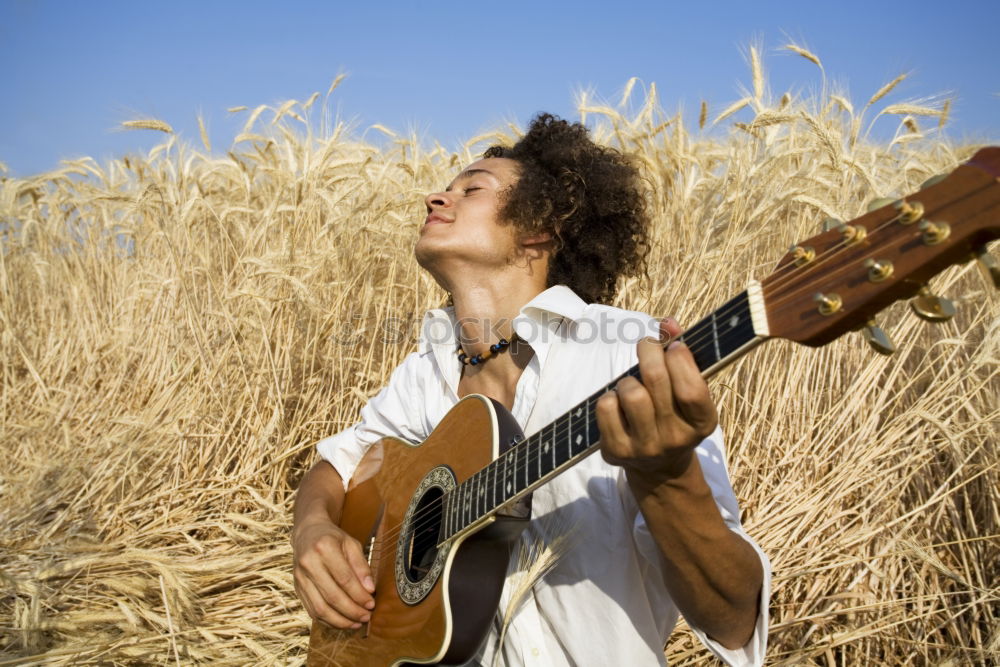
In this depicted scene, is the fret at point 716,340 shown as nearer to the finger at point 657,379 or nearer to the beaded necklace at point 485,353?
the finger at point 657,379

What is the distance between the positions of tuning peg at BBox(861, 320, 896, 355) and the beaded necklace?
102 cm

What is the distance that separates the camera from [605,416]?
1039 millimetres

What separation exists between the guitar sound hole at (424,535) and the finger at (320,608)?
0.20 meters

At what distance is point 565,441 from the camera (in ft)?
3.82

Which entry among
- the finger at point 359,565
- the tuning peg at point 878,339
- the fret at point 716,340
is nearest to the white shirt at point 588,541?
the finger at point 359,565

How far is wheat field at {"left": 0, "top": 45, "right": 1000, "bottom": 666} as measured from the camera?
6.75ft

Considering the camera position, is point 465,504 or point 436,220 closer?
point 465,504

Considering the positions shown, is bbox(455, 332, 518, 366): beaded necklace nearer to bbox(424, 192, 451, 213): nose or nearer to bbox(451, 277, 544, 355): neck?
bbox(451, 277, 544, 355): neck

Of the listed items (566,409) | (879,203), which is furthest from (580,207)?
(879,203)

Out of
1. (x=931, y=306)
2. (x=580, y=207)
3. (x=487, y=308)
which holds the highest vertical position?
(x=580, y=207)

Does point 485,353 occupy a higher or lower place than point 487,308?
lower

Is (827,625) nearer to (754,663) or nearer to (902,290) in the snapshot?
(754,663)

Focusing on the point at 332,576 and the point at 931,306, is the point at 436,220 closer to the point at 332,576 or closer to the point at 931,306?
the point at 332,576

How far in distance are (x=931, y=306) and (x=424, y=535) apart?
103cm
